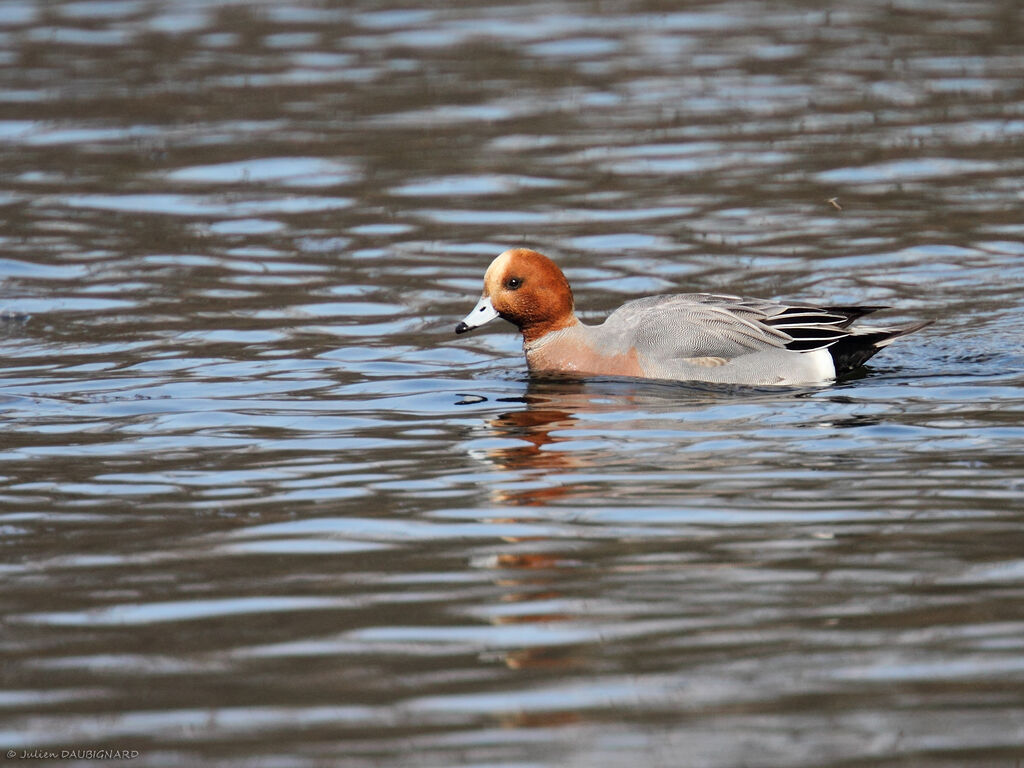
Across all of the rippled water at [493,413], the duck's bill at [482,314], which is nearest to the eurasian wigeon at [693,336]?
the duck's bill at [482,314]

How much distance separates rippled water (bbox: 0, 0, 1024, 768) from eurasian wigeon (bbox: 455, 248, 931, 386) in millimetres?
212

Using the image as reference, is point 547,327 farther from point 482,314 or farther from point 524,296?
point 482,314

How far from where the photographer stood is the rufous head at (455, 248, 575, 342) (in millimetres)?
8438

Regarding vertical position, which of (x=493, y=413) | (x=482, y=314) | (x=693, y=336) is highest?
(x=482, y=314)

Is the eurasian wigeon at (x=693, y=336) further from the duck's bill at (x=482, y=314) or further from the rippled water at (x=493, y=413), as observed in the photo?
the rippled water at (x=493, y=413)

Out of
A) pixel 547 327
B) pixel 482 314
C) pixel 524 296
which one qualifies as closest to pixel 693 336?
pixel 547 327

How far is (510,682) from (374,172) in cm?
914

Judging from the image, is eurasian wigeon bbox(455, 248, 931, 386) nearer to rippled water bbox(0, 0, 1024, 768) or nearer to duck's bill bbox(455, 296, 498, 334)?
duck's bill bbox(455, 296, 498, 334)

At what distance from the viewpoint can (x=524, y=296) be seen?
848 centimetres

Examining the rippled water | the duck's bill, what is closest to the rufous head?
the duck's bill

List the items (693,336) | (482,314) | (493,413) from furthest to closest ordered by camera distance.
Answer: (482,314) → (693,336) → (493,413)

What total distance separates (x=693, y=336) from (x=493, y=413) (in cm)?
114

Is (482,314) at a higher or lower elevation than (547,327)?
higher

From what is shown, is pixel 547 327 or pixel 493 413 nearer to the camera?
pixel 493 413
